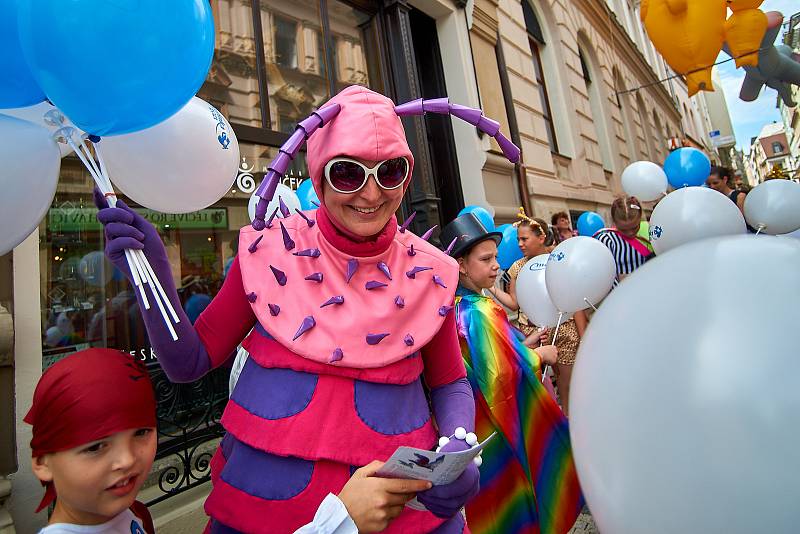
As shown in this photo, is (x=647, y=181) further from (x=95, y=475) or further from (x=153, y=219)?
(x=95, y=475)

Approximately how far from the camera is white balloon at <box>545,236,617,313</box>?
271 cm

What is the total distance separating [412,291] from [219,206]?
289 centimetres

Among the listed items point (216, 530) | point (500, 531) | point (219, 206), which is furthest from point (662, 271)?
point (219, 206)

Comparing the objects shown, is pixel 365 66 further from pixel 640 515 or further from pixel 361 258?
pixel 640 515

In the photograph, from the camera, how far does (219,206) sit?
11.9ft

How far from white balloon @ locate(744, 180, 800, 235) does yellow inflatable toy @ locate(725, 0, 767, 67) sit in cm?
201

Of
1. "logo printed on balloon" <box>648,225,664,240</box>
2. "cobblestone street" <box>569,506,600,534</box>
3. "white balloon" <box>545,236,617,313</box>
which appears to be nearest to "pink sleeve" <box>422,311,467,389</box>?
"white balloon" <box>545,236,617,313</box>

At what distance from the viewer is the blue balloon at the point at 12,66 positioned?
0.96m

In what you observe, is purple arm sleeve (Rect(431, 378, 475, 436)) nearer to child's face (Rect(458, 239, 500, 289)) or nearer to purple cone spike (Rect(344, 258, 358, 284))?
purple cone spike (Rect(344, 258, 358, 284))

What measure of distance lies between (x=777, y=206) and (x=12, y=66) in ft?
12.8

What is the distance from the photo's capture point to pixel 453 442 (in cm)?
101

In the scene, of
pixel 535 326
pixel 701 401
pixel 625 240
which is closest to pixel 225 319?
pixel 701 401

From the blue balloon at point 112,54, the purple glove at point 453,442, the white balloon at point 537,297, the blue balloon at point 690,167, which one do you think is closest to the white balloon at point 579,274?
the white balloon at point 537,297

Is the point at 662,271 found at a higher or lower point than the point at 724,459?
higher
